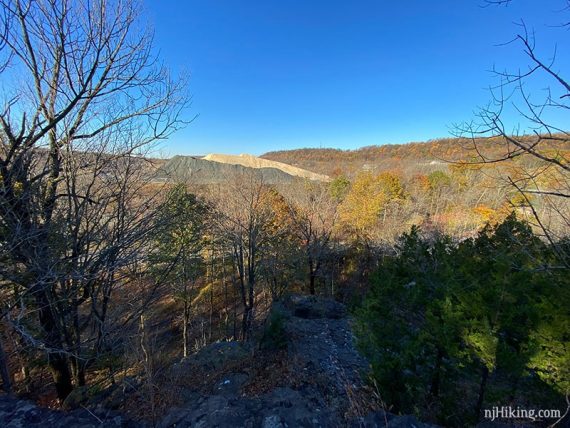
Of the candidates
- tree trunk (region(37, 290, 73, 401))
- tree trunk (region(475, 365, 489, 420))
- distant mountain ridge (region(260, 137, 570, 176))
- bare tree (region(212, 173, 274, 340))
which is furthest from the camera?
distant mountain ridge (region(260, 137, 570, 176))

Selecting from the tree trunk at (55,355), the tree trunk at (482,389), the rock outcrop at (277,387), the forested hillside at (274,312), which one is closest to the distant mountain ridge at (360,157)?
the rock outcrop at (277,387)

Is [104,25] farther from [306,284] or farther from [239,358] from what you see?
[306,284]

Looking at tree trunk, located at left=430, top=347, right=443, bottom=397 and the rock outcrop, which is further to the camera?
tree trunk, located at left=430, top=347, right=443, bottom=397

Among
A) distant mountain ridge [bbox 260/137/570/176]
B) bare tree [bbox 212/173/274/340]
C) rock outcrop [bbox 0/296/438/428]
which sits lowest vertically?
rock outcrop [bbox 0/296/438/428]

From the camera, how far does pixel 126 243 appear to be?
5.23 meters

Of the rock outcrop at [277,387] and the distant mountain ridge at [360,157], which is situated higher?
the distant mountain ridge at [360,157]

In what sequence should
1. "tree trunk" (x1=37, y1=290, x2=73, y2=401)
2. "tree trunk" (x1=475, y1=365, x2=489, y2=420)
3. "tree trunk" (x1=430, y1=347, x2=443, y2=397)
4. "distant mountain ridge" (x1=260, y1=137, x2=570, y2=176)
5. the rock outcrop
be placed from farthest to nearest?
"distant mountain ridge" (x1=260, y1=137, x2=570, y2=176), "tree trunk" (x1=37, y1=290, x2=73, y2=401), "tree trunk" (x1=430, y1=347, x2=443, y2=397), "tree trunk" (x1=475, y1=365, x2=489, y2=420), the rock outcrop

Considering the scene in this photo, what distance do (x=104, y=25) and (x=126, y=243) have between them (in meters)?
3.81

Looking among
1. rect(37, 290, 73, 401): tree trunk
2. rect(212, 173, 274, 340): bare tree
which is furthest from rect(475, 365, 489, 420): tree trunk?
rect(212, 173, 274, 340): bare tree

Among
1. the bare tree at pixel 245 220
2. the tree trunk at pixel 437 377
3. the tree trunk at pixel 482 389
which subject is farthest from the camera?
the bare tree at pixel 245 220

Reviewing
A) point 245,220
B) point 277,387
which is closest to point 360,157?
point 245,220

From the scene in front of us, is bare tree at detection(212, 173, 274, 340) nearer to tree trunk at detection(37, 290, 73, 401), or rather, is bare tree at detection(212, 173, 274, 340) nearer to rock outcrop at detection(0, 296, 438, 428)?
rock outcrop at detection(0, 296, 438, 428)

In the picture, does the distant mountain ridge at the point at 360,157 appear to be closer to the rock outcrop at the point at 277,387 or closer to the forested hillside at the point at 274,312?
the rock outcrop at the point at 277,387

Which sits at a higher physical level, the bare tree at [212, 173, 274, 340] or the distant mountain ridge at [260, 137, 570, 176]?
the distant mountain ridge at [260, 137, 570, 176]
